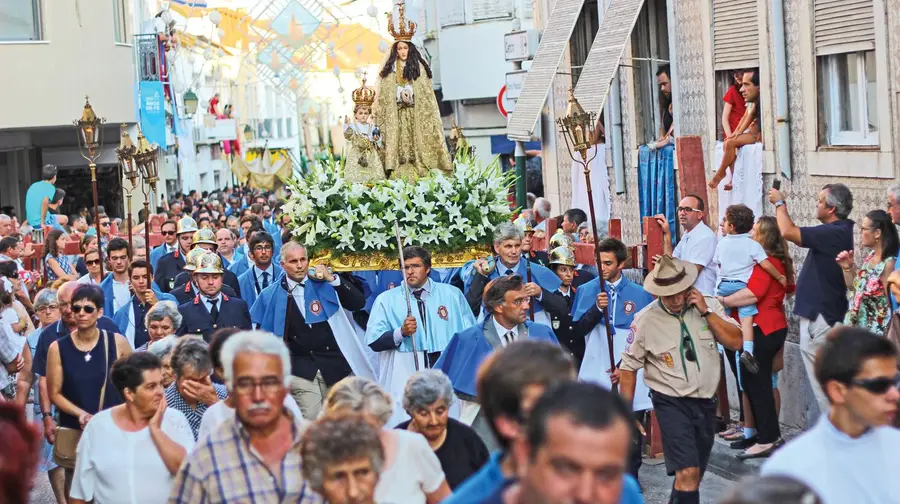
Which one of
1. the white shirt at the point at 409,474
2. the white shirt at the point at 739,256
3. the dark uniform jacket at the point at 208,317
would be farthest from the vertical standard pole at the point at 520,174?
the white shirt at the point at 409,474

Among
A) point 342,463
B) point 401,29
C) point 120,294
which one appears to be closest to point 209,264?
point 120,294

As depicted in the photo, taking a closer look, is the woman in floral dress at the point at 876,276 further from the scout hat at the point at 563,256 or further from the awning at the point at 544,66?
the awning at the point at 544,66

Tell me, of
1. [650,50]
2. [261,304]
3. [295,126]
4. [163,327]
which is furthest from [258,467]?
[295,126]

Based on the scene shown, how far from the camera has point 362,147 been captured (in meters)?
15.8

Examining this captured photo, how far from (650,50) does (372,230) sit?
500cm

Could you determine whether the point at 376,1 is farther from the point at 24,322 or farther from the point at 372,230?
the point at 24,322

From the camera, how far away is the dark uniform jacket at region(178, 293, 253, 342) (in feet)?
38.0

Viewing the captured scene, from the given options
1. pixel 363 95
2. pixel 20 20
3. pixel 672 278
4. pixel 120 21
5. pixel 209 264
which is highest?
pixel 120 21

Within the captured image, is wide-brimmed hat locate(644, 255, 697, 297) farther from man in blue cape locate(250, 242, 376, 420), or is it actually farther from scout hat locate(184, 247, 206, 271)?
scout hat locate(184, 247, 206, 271)

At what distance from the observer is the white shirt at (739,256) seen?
39.7ft

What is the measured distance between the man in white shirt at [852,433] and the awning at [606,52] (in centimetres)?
1035

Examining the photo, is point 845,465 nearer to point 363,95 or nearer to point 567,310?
point 567,310

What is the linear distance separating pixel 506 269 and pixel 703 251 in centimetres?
163

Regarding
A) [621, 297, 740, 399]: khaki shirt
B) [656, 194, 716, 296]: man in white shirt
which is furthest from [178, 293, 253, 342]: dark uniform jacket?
[656, 194, 716, 296]: man in white shirt
